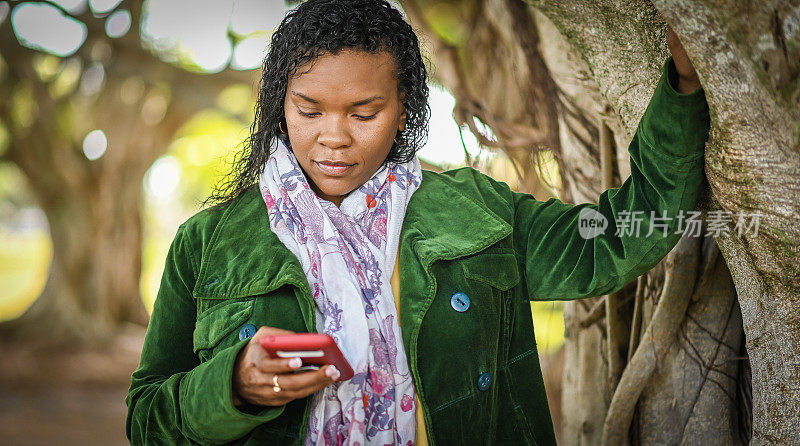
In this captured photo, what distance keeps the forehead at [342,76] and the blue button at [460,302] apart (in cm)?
54

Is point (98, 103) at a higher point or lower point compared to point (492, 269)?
higher

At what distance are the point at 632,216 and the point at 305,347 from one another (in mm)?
820

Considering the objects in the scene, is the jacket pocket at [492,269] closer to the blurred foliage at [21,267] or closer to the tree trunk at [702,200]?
the tree trunk at [702,200]

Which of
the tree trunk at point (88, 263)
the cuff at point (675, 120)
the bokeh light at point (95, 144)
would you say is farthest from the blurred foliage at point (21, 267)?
the cuff at point (675, 120)

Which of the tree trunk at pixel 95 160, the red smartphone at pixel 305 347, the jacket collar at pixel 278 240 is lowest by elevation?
the red smartphone at pixel 305 347

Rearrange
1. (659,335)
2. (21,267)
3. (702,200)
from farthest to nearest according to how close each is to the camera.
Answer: (21,267), (659,335), (702,200)

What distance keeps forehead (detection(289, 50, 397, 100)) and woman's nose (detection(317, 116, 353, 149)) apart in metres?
0.06

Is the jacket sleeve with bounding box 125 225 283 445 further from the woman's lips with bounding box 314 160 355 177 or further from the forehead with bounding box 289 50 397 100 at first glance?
the forehead with bounding box 289 50 397 100

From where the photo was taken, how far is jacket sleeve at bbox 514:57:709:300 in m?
1.47

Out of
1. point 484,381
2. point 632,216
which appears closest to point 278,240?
point 484,381

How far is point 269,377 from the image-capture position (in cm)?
147

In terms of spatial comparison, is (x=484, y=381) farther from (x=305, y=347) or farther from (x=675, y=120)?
(x=675, y=120)

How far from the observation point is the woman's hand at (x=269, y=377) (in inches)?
56.6

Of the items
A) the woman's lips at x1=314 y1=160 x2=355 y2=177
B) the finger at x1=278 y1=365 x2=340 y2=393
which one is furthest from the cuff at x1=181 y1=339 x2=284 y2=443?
the woman's lips at x1=314 y1=160 x2=355 y2=177
